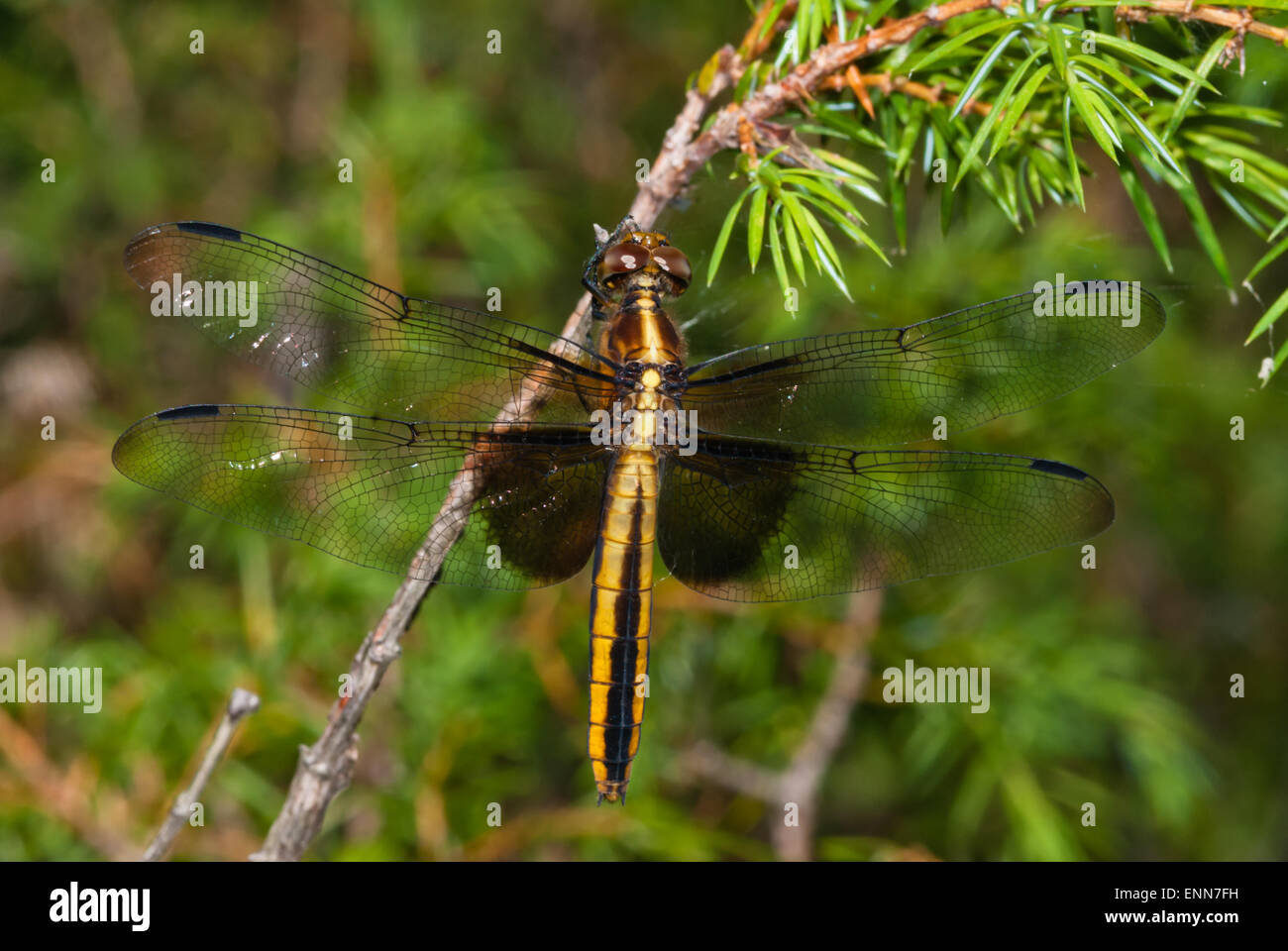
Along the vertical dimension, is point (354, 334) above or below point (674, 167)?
below

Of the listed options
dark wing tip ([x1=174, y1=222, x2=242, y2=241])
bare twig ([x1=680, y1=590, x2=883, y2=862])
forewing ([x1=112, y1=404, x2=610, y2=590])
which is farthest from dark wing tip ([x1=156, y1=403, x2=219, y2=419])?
bare twig ([x1=680, y1=590, x2=883, y2=862])

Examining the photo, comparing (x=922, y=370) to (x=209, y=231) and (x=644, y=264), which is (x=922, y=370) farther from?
(x=209, y=231)

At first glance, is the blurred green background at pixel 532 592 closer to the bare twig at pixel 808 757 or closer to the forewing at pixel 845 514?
the bare twig at pixel 808 757

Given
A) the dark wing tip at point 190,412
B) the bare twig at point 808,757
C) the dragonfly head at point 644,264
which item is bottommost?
the bare twig at point 808,757

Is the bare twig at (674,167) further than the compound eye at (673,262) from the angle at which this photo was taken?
No

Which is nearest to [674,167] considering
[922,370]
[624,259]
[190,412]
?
[624,259]

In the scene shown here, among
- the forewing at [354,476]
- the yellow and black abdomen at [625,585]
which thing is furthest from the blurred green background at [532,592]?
the forewing at [354,476]
